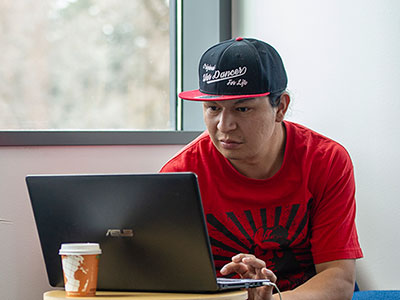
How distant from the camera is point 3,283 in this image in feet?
5.92

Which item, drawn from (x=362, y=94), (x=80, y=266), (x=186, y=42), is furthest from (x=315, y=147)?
(x=186, y=42)

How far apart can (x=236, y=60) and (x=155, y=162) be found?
703 millimetres

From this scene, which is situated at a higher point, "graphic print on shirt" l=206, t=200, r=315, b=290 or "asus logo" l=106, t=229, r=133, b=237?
"asus logo" l=106, t=229, r=133, b=237

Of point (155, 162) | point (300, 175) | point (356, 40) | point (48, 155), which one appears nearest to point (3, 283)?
point (48, 155)

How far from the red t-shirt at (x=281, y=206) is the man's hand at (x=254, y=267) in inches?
13.9

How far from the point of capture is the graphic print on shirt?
160cm

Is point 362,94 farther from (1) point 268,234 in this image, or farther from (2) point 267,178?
(1) point 268,234

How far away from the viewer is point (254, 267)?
4.11 ft

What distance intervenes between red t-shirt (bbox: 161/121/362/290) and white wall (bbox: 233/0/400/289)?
6.8 inches

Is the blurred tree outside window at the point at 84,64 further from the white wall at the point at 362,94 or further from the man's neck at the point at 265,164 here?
the man's neck at the point at 265,164

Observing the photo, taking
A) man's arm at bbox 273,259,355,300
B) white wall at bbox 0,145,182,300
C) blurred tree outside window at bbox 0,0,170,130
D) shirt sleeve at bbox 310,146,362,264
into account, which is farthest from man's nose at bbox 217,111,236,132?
blurred tree outside window at bbox 0,0,170,130

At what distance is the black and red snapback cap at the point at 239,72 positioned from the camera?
57.9 inches

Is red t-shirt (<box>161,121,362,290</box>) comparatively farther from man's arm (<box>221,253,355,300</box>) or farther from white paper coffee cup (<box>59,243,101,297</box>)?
white paper coffee cup (<box>59,243,101,297</box>)

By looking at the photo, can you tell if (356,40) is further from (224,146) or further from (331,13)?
(224,146)
